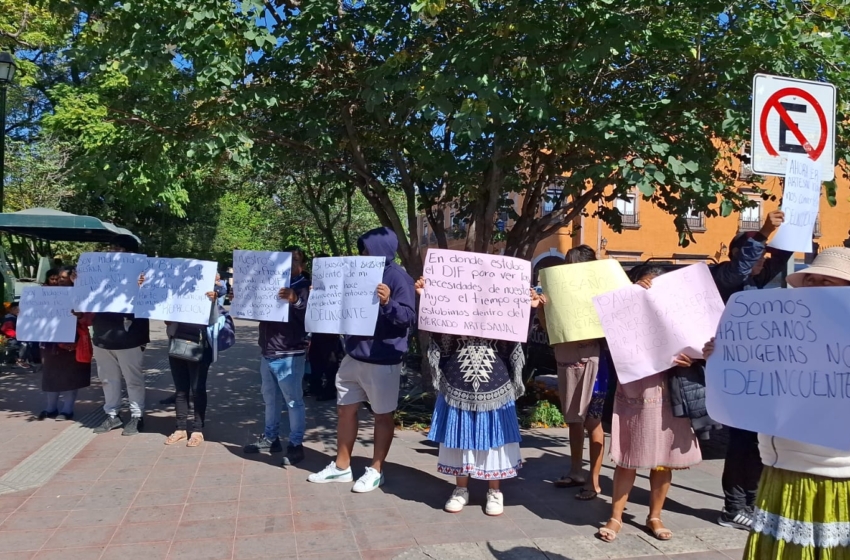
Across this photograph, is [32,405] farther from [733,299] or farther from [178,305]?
[733,299]

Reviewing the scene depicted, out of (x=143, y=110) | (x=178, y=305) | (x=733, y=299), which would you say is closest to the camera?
(x=733, y=299)

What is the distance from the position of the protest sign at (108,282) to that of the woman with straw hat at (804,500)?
219 inches

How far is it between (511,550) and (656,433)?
3.68 feet

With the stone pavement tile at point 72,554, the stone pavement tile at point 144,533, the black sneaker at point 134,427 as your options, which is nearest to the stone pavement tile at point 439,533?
the stone pavement tile at point 144,533

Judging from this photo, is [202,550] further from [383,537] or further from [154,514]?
[383,537]

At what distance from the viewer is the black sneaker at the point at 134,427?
675cm

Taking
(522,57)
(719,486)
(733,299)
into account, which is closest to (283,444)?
(719,486)

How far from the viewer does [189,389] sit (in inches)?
256

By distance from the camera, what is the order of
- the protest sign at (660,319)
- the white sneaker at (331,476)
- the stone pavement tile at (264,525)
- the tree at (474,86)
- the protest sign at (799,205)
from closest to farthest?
the protest sign at (799,205), the protest sign at (660,319), the stone pavement tile at (264,525), the white sneaker at (331,476), the tree at (474,86)

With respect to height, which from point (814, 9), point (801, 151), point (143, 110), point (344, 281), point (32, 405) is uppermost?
point (814, 9)

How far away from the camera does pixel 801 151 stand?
382cm

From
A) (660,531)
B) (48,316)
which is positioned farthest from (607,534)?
(48,316)

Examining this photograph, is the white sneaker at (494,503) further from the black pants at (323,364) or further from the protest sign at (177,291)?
the black pants at (323,364)

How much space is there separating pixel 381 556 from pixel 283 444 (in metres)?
2.66
